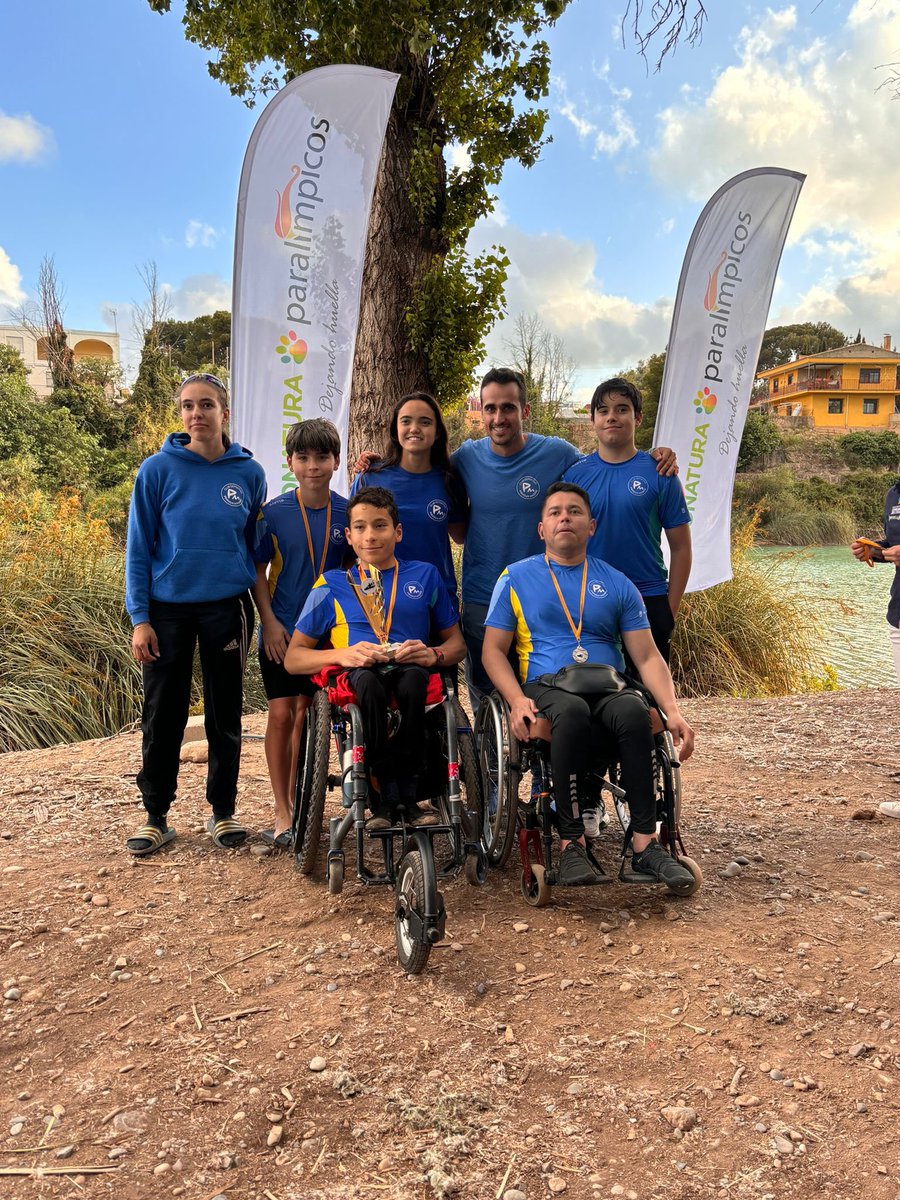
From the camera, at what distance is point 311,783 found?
3.00 meters

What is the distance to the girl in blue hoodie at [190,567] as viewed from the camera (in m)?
3.34

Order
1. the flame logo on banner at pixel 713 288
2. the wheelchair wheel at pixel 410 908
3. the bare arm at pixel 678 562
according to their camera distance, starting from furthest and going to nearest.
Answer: the flame logo on banner at pixel 713 288 → the bare arm at pixel 678 562 → the wheelchair wheel at pixel 410 908

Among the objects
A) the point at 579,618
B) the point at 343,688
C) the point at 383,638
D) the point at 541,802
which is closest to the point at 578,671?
the point at 579,618

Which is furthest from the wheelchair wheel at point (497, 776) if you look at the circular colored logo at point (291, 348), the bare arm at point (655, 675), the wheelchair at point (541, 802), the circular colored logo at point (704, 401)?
the circular colored logo at point (704, 401)

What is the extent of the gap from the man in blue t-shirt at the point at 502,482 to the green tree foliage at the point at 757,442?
27276 millimetres

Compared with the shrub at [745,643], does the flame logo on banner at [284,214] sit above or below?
above

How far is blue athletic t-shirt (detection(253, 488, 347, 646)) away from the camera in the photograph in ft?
11.3

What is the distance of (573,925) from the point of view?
111 inches

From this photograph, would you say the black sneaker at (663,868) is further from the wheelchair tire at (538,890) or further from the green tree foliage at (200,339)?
the green tree foliage at (200,339)

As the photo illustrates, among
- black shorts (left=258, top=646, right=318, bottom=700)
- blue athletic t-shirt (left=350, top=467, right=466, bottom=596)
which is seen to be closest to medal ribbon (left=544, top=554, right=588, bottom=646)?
blue athletic t-shirt (left=350, top=467, right=466, bottom=596)

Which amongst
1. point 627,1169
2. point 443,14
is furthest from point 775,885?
point 443,14

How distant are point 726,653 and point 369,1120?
22.2 feet

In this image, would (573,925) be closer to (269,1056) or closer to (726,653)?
(269,1056)

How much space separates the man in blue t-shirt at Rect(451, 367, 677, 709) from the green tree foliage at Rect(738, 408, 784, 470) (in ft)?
89.5
